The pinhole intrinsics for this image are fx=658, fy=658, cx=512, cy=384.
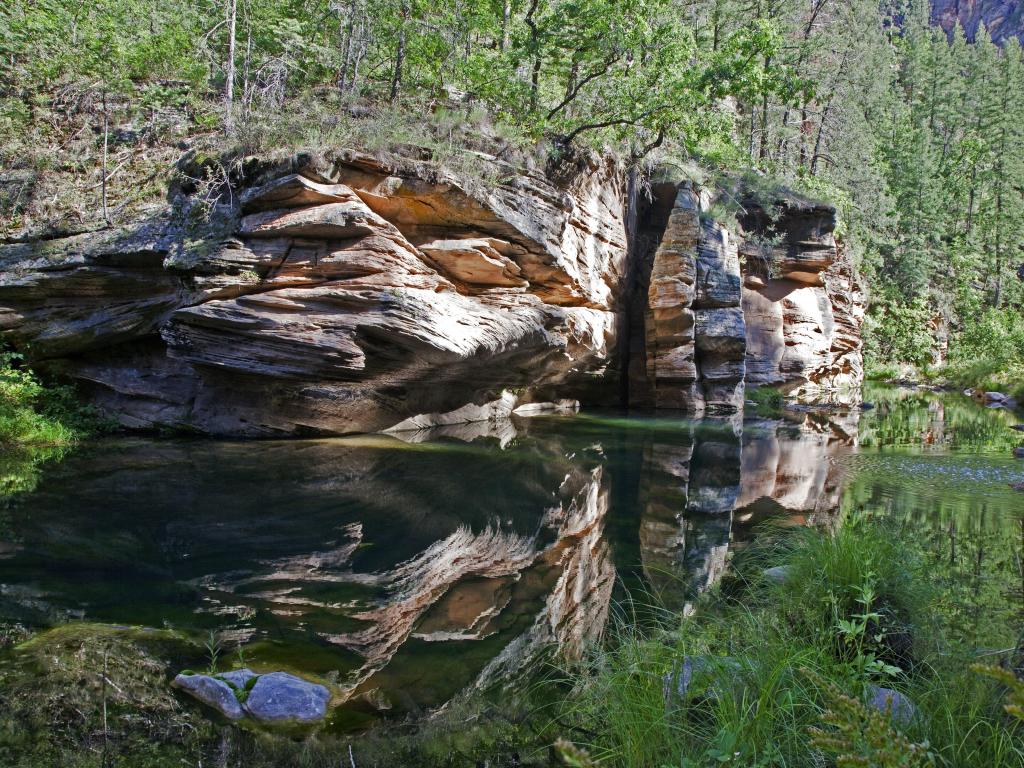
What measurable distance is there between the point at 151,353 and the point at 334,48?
1014 cm

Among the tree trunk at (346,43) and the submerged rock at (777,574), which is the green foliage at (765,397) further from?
the submerged rock at (777,574)

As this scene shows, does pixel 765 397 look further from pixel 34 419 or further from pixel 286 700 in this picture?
pixel 286 700

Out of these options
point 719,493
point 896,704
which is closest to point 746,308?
point 719,493

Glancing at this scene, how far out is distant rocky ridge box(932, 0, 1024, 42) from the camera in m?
77.4

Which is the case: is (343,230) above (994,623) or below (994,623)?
above

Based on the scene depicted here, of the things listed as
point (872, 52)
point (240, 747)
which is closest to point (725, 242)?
point (240, 747)

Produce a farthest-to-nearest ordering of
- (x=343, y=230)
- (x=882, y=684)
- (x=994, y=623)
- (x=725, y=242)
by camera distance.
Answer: (x=725, y=242), (x=343, y=230), (x=994, y=623), (x=882, y=684)

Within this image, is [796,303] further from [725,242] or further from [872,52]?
[872,52]

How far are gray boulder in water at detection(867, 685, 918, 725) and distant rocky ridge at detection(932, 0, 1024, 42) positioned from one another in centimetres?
9875

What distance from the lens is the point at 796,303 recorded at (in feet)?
90.1

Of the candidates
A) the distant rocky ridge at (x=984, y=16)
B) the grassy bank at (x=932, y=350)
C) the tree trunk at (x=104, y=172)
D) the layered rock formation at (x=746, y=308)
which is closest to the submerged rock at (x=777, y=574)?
the tree trunk at (x=104, y=172)

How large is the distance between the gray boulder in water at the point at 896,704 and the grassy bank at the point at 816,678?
3cm

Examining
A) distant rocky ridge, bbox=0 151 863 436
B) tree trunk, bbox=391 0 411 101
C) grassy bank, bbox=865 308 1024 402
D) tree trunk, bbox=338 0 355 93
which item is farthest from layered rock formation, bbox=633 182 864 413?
tree trunk, bbox=338 0 355 93

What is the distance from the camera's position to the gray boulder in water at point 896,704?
2.62 m
